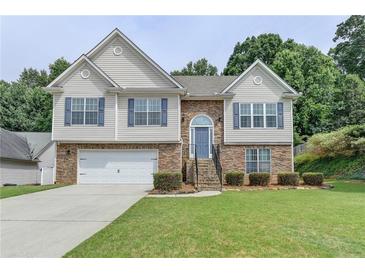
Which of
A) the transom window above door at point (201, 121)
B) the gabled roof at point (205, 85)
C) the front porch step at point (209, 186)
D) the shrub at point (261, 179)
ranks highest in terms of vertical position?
the gabled roof at point (205, 85)

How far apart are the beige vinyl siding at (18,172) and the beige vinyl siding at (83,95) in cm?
608

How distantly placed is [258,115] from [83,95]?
9.76m

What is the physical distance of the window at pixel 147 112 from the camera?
18.5 m

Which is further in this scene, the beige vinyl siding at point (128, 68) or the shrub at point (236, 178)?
the beige vinyl siding at point (128, 68)

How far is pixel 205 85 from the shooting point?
68.9 ft

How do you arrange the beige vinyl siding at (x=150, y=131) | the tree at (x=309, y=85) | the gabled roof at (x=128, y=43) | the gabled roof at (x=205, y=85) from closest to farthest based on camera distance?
the beige vinyl siding at (x=150, y=131)
the gabled roof at (x=128, y=43)
the gabled roof at (x=205, y=85)
the tree at (x=309, y=85)

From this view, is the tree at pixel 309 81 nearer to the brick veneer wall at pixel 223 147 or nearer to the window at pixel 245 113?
the brick veneer wall at pixel 223 147

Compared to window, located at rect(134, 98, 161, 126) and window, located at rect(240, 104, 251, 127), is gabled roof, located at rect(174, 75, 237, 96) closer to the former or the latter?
window, located at rect(240, 104, 251, 127)

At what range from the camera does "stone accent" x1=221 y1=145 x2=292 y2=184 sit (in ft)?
63.0

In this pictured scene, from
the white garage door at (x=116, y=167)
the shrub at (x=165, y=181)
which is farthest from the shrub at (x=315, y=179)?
the white garage door at (x=116, y=167)

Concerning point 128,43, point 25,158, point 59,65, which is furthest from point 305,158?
point 59,65
